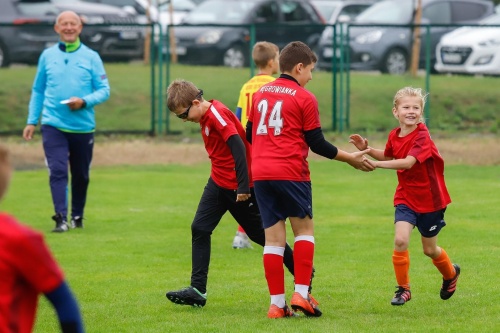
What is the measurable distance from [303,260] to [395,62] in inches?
646

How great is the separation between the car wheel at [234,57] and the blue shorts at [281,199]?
15.0 meters

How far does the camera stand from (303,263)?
697 centimetres

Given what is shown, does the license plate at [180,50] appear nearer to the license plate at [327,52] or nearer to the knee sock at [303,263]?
the license plate at [327,52]

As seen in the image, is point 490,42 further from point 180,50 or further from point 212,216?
point 212,216

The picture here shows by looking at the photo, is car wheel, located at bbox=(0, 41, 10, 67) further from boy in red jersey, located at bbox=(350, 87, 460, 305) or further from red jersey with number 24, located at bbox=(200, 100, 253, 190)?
boy in red jersey, located at bbox=(350, 87, 460, 305)

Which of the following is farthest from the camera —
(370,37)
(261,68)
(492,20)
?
(492,20)

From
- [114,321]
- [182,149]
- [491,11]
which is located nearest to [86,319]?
[114,321]

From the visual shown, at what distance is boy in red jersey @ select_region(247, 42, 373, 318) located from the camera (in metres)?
6.88

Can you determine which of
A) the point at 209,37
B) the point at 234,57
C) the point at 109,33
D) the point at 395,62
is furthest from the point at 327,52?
the point at 109,33

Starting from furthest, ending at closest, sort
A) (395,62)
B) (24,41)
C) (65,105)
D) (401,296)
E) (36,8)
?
(36,8) < (395,62) < (24,41) < (65,105) < (401,296)

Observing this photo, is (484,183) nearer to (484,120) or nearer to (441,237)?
(441,237)

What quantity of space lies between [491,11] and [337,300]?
20292 millimetres

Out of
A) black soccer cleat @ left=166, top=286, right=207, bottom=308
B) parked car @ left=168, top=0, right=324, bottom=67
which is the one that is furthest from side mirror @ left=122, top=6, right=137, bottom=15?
black soccer cleat @ left=166, top=286, right=207, bottom=308

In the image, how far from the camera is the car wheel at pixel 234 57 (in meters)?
21.9
